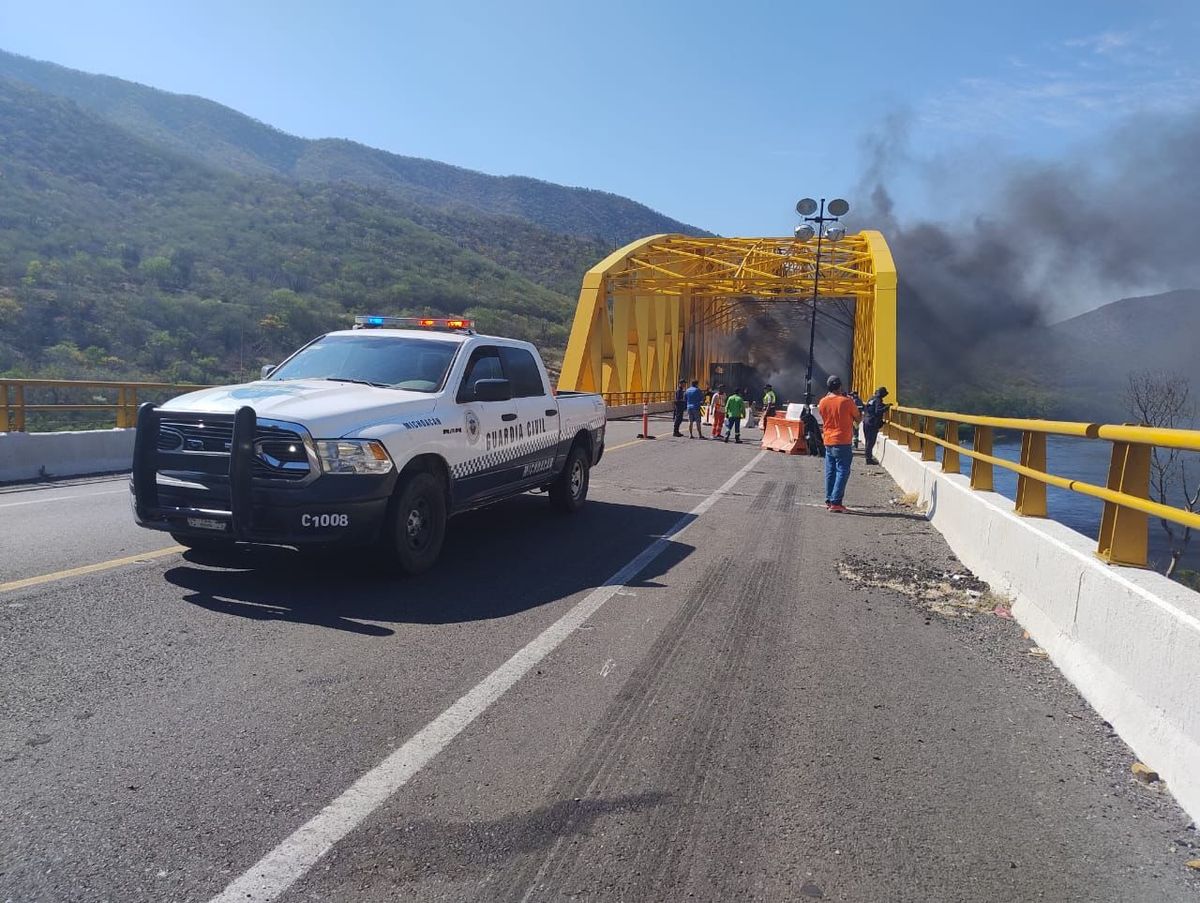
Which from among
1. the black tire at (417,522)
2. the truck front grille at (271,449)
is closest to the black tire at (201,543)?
the truck front grille at (271,449)

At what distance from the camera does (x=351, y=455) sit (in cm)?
616

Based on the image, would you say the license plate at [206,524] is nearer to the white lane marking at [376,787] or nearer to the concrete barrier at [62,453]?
the white lane marking at [376,787]

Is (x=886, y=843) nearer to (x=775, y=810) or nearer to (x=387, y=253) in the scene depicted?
(x=775, y=810)

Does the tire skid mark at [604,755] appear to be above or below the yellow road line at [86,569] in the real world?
above

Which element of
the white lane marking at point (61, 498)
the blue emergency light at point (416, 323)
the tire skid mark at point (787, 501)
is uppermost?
the blue emergency light at point (416, 323)

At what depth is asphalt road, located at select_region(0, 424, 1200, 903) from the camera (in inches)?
115

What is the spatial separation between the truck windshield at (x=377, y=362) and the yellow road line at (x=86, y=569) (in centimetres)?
173

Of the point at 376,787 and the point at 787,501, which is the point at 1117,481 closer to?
the point at 376,787

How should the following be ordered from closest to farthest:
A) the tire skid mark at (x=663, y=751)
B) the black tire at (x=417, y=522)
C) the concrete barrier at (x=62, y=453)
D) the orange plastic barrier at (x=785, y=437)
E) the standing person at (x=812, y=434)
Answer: the tire skid mark at (x=663, y=751) < the black tire at (x=417, y=522) < the concrete barrier at (x=62, y=453) < the standing person at (x=812, y=434) < the orange plastic barrier at (x=785, y=437)

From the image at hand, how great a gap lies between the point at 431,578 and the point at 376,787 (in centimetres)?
351

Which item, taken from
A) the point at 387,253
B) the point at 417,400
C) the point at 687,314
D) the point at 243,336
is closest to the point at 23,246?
the point at 243,336

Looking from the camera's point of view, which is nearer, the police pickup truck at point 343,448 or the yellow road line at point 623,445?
the police pickup truck at point 343,448

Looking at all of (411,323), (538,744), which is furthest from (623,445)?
(538,744)

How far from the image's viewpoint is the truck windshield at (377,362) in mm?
7539
